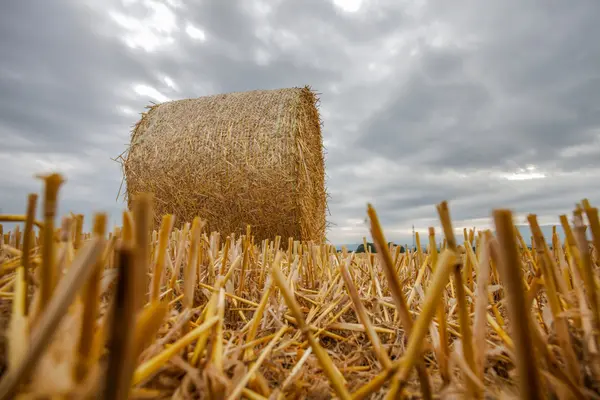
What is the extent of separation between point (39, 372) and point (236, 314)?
33.7 inches

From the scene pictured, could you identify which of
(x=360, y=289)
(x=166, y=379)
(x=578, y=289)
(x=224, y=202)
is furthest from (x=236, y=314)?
(x=224, y=202)

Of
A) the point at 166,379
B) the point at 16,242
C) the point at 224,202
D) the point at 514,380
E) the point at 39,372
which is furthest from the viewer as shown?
the point at 224,202

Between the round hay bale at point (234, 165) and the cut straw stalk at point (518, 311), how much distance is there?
139 inches

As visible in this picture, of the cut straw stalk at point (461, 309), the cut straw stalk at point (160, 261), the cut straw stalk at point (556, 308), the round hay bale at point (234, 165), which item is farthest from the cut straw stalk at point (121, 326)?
the round hay bale at point (234, 165)

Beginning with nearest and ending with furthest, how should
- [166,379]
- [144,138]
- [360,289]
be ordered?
1. [166,379]
2. [360,289]
3. [144,138]

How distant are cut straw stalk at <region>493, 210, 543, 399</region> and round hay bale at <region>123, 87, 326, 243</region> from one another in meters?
3.52

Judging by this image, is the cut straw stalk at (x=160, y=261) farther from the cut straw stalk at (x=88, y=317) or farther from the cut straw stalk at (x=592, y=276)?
the cut straw stalk at (x=592, y=276)

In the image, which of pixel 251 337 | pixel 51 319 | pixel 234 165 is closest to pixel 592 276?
pixel 251 337

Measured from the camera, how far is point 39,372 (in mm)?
319

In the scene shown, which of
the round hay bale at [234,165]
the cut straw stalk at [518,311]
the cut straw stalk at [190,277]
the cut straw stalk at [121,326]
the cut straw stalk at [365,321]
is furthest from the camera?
the round hay bale at [234,165]

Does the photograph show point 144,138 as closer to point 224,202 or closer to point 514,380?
point 224,202

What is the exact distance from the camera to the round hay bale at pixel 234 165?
3932 mm

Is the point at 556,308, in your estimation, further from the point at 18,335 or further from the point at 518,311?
the point at 18,335

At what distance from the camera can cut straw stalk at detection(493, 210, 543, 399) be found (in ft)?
1.24
